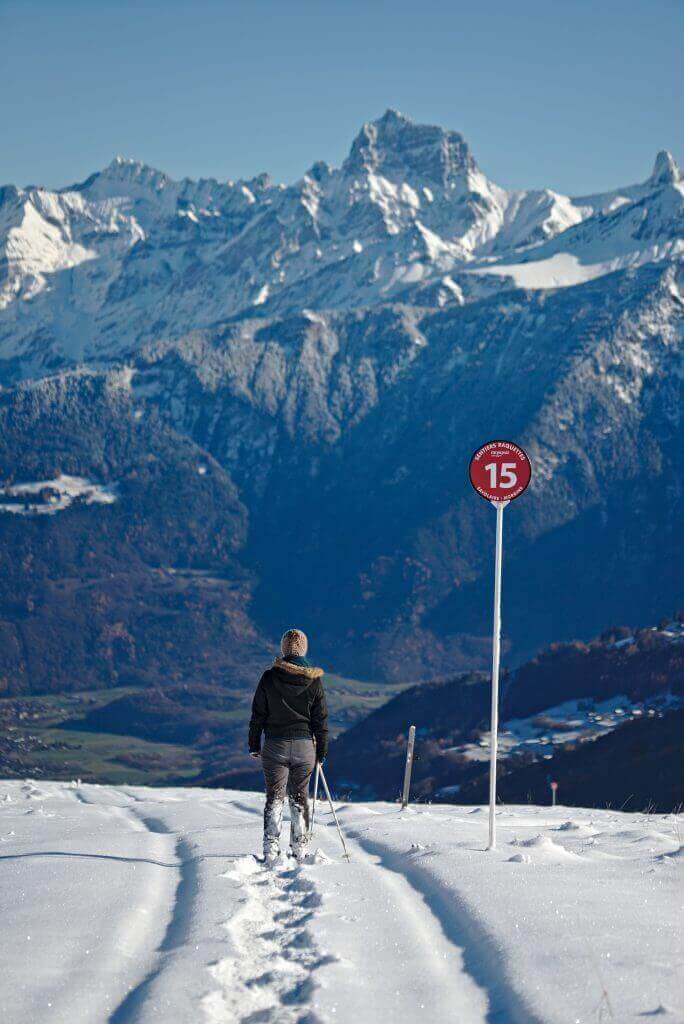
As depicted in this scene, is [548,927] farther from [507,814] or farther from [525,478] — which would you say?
[507,814]

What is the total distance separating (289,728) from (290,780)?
0.92 m

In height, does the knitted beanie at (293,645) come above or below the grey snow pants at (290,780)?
above

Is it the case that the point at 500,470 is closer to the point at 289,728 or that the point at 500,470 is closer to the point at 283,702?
the point at 283,702

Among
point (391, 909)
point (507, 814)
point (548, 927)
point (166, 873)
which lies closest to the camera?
point (548, 927)

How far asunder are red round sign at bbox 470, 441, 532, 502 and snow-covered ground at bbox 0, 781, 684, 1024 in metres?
5.89

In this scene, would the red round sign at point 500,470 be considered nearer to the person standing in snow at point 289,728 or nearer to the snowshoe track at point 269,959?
the person standing in snow at point 289,728

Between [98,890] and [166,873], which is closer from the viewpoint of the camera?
[98,890]

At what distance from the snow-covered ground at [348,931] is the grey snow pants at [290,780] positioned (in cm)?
66

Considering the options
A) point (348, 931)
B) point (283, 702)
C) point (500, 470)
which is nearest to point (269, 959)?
point (348, 931)

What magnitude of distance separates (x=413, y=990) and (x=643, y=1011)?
2315 mm

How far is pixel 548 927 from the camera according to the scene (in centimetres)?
1485

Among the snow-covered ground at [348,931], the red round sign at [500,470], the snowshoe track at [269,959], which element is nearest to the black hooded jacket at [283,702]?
the snow-covered ground at [348,931]

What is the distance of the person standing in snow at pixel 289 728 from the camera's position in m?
20.7

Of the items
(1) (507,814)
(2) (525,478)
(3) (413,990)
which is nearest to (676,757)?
(1) (507,814)
